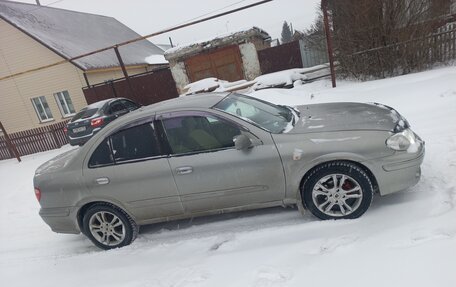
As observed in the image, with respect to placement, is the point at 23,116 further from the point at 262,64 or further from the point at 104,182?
the point at 104,182

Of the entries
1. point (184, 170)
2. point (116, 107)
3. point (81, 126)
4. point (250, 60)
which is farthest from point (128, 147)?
point (250, 60)

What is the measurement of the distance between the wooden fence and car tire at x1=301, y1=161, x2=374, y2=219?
38.3 ft

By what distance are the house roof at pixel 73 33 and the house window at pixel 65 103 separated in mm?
2476

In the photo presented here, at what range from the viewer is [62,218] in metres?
3.94

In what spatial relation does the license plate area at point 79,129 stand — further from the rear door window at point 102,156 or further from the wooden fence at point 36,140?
the rear door window at point 102,156

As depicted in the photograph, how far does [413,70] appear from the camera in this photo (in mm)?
8812

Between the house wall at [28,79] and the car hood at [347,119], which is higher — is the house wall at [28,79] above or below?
above

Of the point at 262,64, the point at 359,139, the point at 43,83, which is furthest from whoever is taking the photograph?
the point at 43,83

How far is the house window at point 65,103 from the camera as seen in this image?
61.4 feet

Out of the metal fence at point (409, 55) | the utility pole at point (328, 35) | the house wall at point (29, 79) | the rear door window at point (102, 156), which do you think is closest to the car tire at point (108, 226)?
the rear door window at point (102, 156)

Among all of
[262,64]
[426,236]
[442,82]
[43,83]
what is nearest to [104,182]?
[426,236]

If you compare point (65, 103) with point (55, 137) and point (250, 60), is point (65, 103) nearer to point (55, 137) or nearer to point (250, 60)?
point (55, 137)

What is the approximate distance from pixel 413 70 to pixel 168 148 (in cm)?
812

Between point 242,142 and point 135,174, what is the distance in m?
1.30
